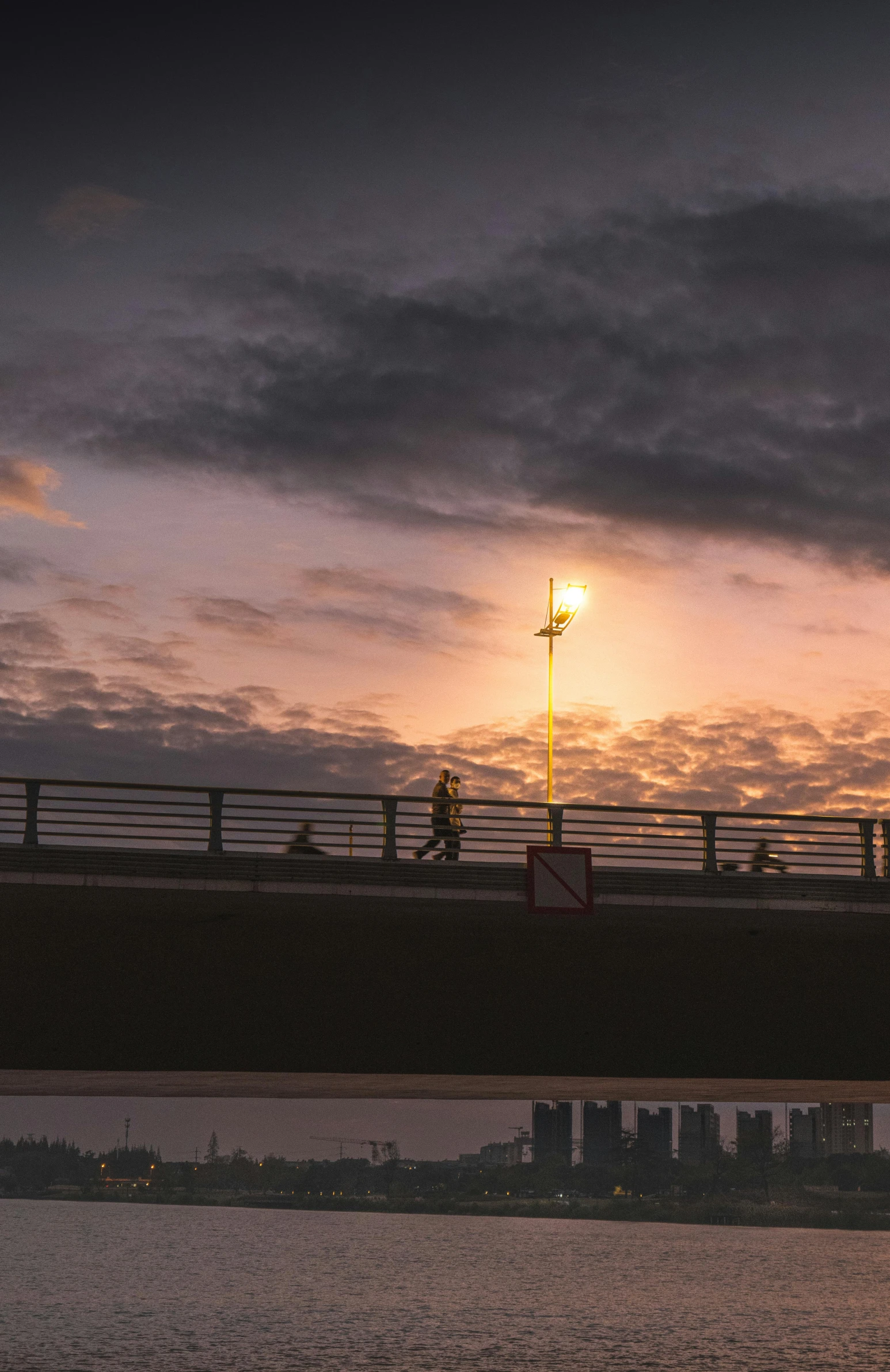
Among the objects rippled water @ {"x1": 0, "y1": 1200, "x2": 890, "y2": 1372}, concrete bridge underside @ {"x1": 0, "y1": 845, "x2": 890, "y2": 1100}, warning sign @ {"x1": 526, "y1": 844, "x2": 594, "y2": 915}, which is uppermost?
warning sign @ {"x1": 526, "y1": 844, "x2": 594, "y2": 915}

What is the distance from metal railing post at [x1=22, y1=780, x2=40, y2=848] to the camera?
2209 centimetres

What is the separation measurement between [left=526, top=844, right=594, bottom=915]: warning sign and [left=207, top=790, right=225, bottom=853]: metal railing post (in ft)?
16.6

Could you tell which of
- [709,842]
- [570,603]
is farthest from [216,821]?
[570,603]

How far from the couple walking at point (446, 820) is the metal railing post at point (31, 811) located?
654 centimetres

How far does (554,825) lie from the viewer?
24.4m

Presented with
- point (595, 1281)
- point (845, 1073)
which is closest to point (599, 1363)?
point (845, 1073)

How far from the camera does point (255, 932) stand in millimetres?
22188

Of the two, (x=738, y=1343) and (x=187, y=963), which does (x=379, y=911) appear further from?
(x=738, y=1343)

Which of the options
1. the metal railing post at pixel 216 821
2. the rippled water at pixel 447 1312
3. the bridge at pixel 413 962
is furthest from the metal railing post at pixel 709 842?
the rippled water at pixel 447 1312

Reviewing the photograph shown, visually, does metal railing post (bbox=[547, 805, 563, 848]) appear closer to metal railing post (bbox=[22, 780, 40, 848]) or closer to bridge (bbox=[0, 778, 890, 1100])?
bridge (bbox=[0, 778, 890, 1100])

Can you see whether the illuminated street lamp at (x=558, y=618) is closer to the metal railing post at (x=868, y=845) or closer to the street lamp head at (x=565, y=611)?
the street lamp head at (x=565, y=611)

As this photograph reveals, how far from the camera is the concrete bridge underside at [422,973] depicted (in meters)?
21.8

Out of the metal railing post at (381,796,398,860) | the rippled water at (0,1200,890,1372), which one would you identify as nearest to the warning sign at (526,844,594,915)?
the metal railing post at (381,796,398,860)

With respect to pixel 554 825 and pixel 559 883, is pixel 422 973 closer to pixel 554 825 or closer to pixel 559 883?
pixel 559 883
